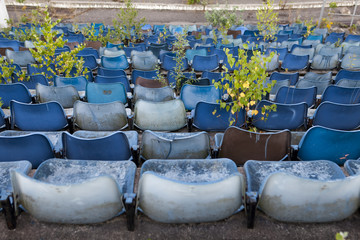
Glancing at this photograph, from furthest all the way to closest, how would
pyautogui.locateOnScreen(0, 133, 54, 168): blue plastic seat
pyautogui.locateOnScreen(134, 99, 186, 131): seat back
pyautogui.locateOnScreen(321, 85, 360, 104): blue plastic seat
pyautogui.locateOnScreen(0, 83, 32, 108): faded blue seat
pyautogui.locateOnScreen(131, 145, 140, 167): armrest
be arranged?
pyautogui.locateOnScreen(0, 83, 32, 108): faded blue seat < pyautogui.locateOnScreen(321, 85, 360, 104): blue plastic seat < pyautogui.locateOnScreen(134, 99, 186, 131): seat back < pyautogui.locateOnScreen(131, 145, 140, 167): armrest < pyautogui.locateOnScreen(0, 133, 54, 168): blue plastic seat

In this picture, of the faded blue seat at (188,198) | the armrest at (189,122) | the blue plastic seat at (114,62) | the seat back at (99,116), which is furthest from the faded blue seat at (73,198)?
the blue plastic seat at (114,62)

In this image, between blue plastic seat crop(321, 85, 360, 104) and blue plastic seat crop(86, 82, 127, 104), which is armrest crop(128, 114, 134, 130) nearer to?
blue plastic seat crop(86, 82, 127, 104)

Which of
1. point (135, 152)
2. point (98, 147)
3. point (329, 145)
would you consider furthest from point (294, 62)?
point (98, 147)

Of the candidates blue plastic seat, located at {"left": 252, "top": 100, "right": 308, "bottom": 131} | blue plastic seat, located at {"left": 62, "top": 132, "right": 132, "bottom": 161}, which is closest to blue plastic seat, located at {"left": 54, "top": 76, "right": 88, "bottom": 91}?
blue plastic seat, located at {"left": 62, "top": 132, "right": 132, "bottom": 161}

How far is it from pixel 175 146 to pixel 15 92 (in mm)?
3066

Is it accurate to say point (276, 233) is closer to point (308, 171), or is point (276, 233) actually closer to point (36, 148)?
point (308, 171)

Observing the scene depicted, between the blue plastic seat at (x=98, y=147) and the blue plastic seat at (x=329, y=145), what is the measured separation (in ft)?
5.69

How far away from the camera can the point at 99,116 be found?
11.1 feet

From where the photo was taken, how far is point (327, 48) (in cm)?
723

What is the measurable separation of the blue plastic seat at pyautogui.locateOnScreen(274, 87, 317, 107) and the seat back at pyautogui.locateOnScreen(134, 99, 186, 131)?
1.54 metres

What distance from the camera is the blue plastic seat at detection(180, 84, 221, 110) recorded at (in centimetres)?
418

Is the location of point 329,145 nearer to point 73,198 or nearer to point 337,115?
point 337,115

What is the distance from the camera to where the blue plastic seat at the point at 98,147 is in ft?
8.02

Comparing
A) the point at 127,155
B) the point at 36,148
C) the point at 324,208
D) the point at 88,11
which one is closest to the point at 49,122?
the point at 36,148
